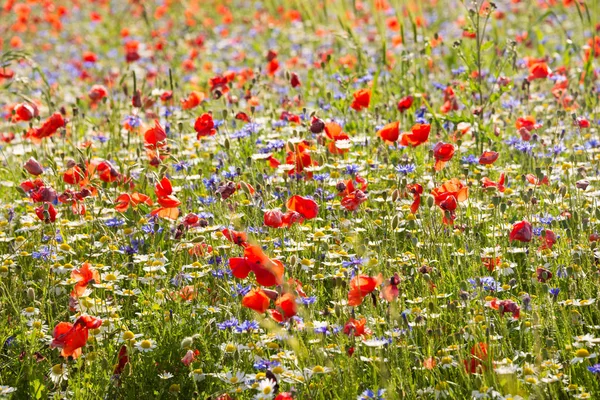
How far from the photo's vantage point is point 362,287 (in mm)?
2891

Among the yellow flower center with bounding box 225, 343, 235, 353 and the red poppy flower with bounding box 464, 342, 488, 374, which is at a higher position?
the yellow flower center with bounding box 225, 343, 235, 353

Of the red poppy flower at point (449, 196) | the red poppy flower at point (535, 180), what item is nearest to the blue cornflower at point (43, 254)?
the red poppy flower at point (449, 196)

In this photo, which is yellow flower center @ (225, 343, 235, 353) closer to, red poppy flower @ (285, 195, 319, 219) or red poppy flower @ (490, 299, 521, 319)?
red poppy flower @ (285, 195, 319, 219)

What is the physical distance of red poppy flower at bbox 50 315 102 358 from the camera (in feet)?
9.52

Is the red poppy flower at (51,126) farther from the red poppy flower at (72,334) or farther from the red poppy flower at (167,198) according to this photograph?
the red poppy flower at (72,334)

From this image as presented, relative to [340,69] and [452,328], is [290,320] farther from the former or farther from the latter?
[340,69]

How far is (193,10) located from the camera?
34.8 feet

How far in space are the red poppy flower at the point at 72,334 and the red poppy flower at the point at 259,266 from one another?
1.61ft

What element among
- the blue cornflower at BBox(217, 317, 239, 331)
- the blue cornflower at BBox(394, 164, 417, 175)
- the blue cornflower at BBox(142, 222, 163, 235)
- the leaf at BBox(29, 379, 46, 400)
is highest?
the blue cornflower at BBox(394, 164, 417, 175)

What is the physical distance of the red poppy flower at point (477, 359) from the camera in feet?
9.38

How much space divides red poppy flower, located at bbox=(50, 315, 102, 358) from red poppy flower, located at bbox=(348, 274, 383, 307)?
82 centimetres

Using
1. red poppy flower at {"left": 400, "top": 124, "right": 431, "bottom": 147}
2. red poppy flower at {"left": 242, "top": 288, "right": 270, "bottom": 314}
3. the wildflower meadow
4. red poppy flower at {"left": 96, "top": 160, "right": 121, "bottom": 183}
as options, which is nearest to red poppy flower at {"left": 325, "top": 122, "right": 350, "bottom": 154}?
the wildflower meadow

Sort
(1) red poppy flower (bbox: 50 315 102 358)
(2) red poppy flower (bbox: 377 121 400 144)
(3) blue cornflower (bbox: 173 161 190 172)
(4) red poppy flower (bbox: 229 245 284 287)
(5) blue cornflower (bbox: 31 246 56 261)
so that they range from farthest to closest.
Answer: (3) blue cornflower (bbox: 173 161 190 172) < (2) red poppy flower (bbox: 377 121 400 144) < (5) blue cornflower (bbox: 31 246 56 261) < (1) red poppy flower (bbox: 50 315 102 358) < (4) red poppy flower (bbox: 229 245 284 287)

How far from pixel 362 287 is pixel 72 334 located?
0.92m
